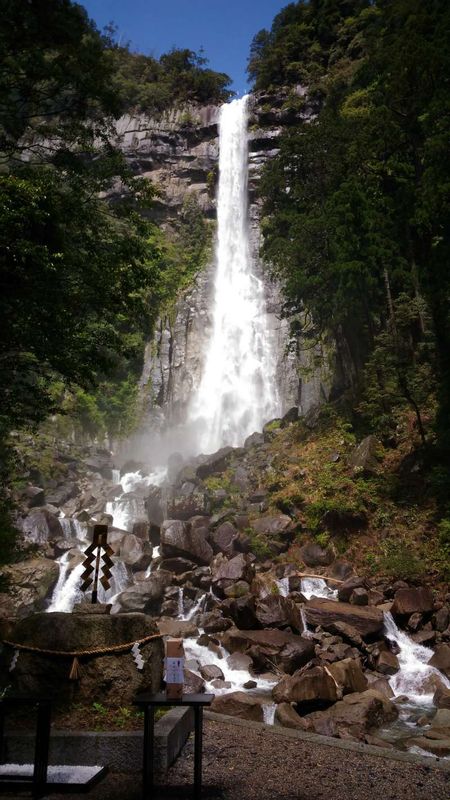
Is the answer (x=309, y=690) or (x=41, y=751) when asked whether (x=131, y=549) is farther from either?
(x=41, y=751)

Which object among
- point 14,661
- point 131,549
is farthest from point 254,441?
point 14,661

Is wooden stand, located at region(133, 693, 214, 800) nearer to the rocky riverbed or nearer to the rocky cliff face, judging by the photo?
the rocky riverbed

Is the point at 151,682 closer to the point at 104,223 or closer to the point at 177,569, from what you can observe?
the point at 104,223

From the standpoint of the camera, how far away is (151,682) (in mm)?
5285

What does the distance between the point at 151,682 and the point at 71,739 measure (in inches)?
36.0

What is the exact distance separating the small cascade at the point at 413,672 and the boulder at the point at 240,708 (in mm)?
3547

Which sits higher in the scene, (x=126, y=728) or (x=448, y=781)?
(x=126, y=728)

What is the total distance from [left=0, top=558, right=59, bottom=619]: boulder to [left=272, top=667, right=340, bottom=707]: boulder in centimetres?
859

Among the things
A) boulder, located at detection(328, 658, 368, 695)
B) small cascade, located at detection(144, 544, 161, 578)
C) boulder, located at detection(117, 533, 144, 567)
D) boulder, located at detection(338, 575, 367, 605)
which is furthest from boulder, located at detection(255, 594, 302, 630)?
boulder, located at detection(117, 533, 144, 567)

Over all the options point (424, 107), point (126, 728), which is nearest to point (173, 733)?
point (126, 728)

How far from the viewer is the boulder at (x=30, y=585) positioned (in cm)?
1434

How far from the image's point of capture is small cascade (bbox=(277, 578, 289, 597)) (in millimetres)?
14312

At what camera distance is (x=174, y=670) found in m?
4.19

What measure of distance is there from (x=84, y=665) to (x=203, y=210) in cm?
4123
